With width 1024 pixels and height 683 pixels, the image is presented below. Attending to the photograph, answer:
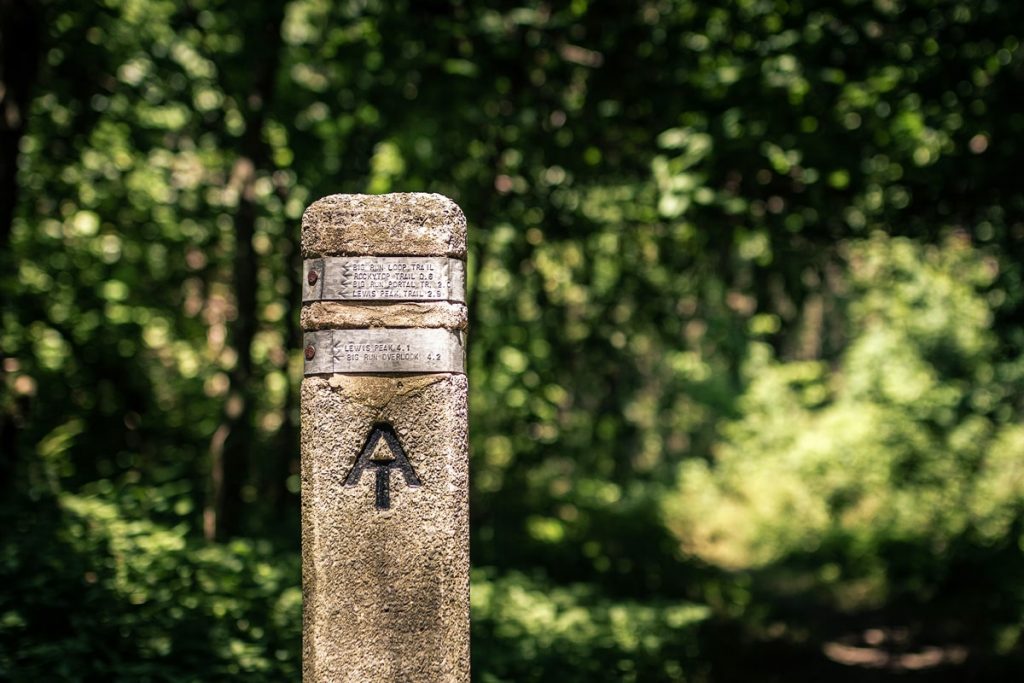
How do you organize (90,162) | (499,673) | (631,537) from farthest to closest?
(631,537), (90,162), (499,673)

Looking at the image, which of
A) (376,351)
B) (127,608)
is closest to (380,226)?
(376,351)

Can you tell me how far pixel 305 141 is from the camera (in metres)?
8.60

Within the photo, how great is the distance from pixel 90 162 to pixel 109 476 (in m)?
4.03

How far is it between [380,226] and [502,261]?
5.22 metres

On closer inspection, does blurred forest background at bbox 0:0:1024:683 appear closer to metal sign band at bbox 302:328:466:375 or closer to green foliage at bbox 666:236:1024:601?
green foliage at bbox 666:236:1024:601

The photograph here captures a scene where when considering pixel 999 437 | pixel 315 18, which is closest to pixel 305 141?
pixel 315 18

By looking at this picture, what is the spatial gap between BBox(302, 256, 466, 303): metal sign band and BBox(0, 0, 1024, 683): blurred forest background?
2049 mm

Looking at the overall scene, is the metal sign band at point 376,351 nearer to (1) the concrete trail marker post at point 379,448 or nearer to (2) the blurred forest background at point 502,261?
(1) the concrete trail marker post at point 379,448

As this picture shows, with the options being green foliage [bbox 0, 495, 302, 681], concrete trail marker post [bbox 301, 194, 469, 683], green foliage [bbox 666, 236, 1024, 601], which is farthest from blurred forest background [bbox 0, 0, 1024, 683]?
concrete trail marker post [bbox 301, 194, 469, 683]

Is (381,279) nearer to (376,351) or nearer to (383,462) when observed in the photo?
(376,351)

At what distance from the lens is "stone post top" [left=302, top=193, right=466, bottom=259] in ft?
13.7

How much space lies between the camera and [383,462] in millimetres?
4141

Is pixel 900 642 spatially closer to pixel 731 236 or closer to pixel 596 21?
pixel 731 236

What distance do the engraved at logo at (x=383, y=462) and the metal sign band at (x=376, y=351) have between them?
0.23 m
